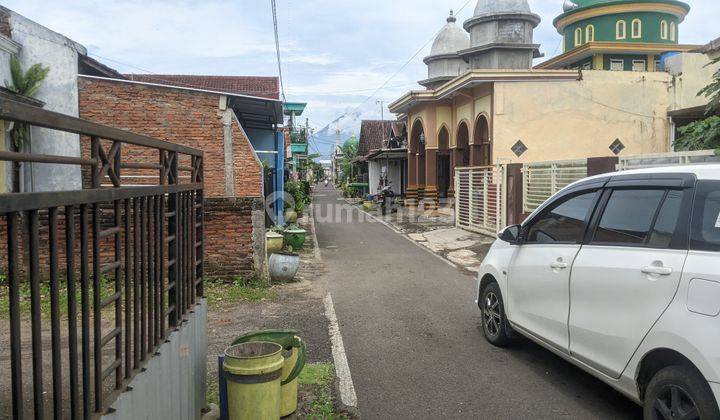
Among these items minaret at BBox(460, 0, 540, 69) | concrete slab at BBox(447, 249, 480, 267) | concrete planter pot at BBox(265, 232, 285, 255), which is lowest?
concrete slab at BBox(447, 249, 480, 267)

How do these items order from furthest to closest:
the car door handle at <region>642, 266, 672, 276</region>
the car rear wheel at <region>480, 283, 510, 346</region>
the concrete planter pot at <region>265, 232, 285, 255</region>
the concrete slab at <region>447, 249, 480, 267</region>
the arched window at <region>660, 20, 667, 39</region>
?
the arched window at <region>660, 20, 667, 39</region>, the concrete slab at <region>447, 249, 480, 267</region>, the concrete planter pot at <region>265, 232, 285, 255</region>, the car rear wheel at <region>480, 283, 510, 346</region>, the car door handle at <region>642, 266, 672, 276</region>

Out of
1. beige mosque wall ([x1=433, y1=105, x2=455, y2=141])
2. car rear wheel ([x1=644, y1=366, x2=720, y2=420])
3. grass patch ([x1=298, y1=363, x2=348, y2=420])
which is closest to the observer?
car rear wheel ([x1=644, y1=366, x2=720, y2=420])

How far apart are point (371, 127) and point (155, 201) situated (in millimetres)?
43992

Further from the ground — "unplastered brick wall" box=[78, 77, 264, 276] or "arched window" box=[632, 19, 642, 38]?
"arched window" box=[632, 19, 642, 38]

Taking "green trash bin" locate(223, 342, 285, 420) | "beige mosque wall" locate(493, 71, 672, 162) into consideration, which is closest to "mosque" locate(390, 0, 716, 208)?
"beige mosque wall" locate(493, 71, 672, 162)

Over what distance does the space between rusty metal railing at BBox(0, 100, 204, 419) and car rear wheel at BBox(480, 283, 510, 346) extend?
3.24 meters

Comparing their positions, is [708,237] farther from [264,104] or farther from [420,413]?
[264,104]

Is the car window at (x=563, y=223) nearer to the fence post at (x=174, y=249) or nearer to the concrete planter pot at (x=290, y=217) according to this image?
the fence post at (x=174, y=249)

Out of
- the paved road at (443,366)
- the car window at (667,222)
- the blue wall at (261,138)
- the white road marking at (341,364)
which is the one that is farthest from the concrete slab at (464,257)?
the blue wall at (261,138)

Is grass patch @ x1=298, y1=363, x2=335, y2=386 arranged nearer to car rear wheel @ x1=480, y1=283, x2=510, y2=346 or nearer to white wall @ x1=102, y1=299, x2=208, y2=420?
white wall @ x1=102, y1=299, x2=208, y2=420

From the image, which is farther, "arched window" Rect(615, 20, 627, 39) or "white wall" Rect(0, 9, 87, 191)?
"arched window" Rect(615, 20, 627, 39)

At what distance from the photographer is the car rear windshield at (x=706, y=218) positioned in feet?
11.2

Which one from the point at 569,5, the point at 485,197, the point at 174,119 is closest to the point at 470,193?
the point at 485,197

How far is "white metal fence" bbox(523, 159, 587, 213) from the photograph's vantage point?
40.1ft
